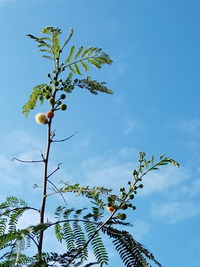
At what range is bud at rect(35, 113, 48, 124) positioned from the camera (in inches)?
144

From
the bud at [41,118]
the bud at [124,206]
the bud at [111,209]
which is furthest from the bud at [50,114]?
the bud at [124,206]

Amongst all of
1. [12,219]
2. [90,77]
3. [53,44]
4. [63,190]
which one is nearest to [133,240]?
[63,190]

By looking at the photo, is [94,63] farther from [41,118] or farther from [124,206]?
[124,206]

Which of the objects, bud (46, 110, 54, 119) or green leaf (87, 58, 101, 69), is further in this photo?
green leaf (87, 58, 101, 69)

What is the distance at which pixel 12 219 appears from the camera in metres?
3.08

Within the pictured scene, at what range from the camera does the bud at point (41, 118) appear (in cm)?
365

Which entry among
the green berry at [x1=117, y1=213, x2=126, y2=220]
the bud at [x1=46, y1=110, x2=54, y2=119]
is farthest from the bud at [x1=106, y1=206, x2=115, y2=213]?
the bud at [x1=46, y1=110, x2=54, y2=119]

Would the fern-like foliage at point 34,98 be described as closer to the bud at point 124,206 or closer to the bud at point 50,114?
the bud at point 50,114

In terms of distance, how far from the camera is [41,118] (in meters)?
3.66

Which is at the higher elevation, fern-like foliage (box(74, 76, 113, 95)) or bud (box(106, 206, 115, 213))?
fern-like foliage (box(74, 76, 113, 95))

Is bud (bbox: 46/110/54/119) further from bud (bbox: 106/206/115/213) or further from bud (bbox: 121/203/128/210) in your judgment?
bud (bbox: 121/203/128/210)

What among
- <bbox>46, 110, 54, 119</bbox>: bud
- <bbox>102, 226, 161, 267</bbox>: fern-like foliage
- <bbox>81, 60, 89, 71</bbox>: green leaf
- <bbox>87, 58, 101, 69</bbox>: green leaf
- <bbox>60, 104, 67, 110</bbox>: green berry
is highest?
<bbox>87, 58, 101, 69</bbox>: green leaf

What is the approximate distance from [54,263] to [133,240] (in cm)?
51

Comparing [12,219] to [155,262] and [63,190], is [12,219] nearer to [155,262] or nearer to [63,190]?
[63,190]
